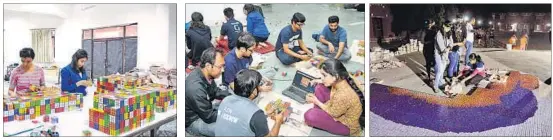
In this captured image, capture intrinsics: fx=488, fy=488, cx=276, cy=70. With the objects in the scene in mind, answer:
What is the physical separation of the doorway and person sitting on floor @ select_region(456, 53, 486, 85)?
2.16 meters

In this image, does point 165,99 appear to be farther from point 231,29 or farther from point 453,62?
point 453,62

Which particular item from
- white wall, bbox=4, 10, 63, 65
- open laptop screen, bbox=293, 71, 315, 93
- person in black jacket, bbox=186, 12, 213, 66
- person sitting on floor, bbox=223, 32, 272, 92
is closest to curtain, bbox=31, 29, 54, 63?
white wall, bbox=4, 10, 63, 65

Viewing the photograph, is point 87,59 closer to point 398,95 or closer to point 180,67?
point 180,67

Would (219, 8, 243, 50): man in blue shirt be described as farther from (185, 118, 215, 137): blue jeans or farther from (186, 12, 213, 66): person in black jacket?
(185, 118, 215, 137): blue jeans

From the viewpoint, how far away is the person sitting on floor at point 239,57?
3.15m

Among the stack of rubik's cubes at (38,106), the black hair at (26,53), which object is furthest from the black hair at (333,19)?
the black hair at (26,53)

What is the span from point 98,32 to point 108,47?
0.38 feet

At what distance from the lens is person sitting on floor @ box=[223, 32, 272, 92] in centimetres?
315

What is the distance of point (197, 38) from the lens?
124 inches

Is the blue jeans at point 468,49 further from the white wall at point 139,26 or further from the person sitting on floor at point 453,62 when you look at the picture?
the white wall at point 139,26

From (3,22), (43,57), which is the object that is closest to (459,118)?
(43,57)

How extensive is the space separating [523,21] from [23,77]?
3269 millimetres

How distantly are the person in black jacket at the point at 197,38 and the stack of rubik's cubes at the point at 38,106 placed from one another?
0.78m

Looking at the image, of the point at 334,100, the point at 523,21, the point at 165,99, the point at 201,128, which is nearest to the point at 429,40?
the point at 523,21
